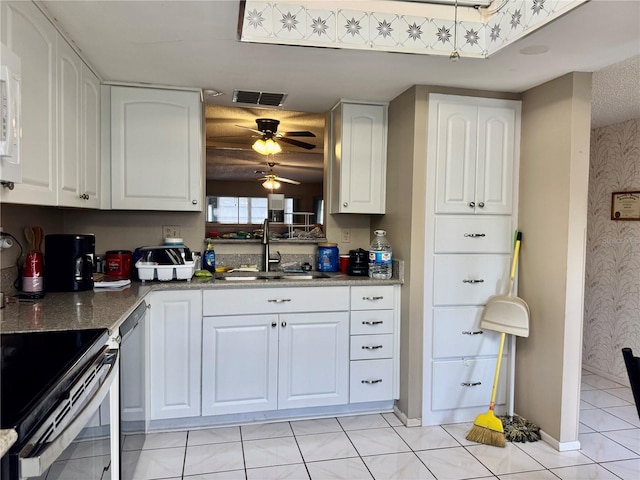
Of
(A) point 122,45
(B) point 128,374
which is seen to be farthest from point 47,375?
(A) point 122,45

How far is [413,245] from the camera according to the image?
2.68 metres

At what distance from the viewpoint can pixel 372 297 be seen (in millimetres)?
2807

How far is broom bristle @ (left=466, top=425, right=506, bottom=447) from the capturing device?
2463mm

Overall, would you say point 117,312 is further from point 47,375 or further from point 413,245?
point 413,245

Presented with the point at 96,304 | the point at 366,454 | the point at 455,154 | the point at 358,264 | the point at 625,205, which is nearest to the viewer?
the point at 96,304

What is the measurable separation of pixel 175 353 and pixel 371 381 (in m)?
1.22

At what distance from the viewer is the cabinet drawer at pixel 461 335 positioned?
Result: 273cm

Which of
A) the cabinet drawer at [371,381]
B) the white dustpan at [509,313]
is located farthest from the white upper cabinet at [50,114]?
the white dustpan at [509,313]

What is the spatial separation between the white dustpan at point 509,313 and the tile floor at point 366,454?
2.11ft

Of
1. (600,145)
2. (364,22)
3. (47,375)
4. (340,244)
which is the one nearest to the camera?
(47,375)

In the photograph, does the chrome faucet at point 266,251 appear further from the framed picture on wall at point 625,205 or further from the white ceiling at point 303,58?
the framed picture on wall at point 625,205

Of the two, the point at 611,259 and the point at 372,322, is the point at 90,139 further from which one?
the point at 611,259

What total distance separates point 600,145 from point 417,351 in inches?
101

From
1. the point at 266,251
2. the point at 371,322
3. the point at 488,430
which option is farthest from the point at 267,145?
the point at 488,430
